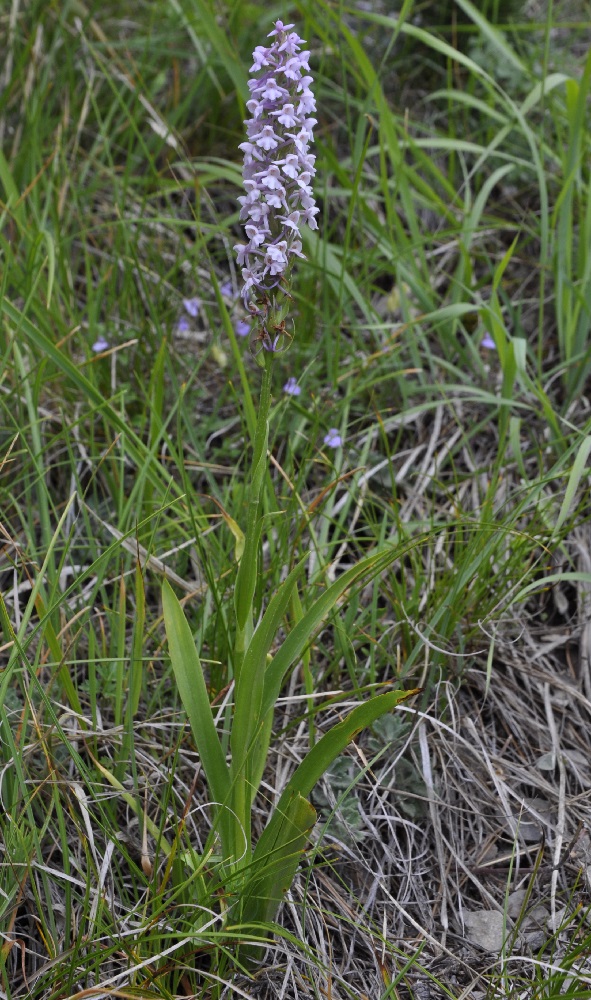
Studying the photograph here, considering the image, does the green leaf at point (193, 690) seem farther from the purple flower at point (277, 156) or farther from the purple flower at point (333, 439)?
the purple flower at point (333, 439)

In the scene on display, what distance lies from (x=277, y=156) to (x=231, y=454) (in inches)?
59.1

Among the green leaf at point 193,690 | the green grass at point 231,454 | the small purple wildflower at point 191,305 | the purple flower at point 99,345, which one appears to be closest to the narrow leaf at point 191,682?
the green leaf at point 193,690

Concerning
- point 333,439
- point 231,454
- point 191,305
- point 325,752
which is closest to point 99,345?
point 191,305

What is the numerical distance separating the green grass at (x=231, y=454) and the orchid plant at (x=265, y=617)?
0.10 metres

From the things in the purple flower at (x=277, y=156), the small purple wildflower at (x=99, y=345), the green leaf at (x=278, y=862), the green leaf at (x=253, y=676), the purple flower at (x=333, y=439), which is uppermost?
the purple flower at (x=277, y=156)

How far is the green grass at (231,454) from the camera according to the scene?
185 cm

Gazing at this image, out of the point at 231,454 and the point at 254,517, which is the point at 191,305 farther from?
the point at 254,517

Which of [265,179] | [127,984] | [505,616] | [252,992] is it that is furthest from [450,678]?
[265,179]

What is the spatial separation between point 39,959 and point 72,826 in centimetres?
28

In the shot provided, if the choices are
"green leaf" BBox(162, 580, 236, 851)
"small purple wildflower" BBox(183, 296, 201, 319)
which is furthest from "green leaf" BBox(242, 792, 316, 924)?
Result: "small purple wildflower" BBox(183, 296, 201, 319)

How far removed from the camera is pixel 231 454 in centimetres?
292

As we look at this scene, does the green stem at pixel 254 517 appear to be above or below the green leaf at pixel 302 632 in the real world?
above

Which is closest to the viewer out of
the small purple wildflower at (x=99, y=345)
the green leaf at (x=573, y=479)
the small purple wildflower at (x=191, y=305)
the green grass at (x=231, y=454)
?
the green grass at (x=231, y=454)

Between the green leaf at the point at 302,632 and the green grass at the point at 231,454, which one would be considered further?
the green grass at the point at 231,454
